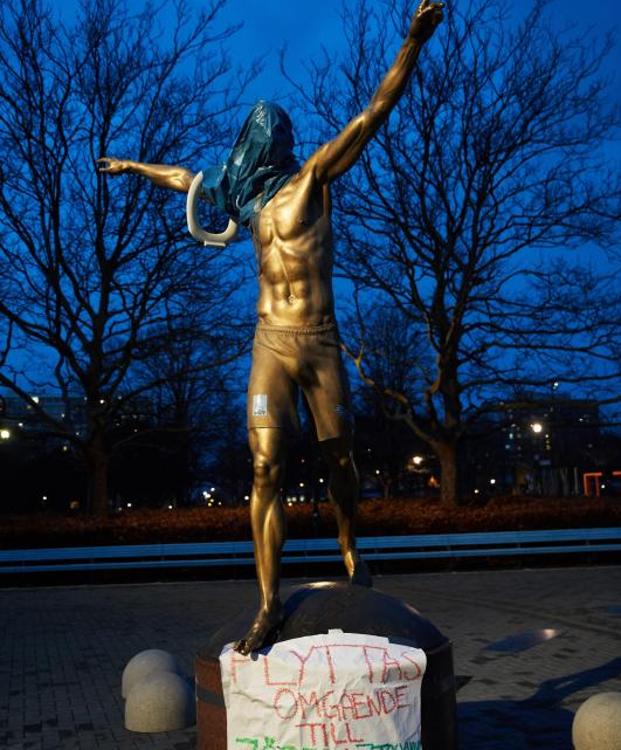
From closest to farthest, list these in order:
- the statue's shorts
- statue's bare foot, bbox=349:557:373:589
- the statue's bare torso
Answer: the statue's shorts
the statue's bare torso
statue's bare foot, bbox=349:557:373:589

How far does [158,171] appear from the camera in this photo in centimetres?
595

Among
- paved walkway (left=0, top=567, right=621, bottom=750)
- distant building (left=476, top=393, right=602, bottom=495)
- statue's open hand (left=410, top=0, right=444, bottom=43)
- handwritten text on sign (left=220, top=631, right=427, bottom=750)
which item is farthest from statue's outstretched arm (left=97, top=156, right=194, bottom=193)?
distant building (left=476, top=393, right=602, bottom=495)

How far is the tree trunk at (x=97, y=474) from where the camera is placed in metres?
18.7

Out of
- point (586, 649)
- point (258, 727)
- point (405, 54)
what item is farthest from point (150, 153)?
point (258, 727)

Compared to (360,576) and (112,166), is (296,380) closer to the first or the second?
(360,576)

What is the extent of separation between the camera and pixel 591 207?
18.3 m

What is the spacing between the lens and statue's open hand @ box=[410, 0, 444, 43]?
4625 millimetres

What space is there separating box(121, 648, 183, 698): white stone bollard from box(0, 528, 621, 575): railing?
343 inches

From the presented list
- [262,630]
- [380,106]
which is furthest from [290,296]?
[262,630]

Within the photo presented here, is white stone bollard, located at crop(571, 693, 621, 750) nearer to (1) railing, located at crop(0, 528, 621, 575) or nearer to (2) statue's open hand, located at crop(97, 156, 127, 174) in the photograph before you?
(2) statue's open hand, located at crop(97, 156, 127, 174)

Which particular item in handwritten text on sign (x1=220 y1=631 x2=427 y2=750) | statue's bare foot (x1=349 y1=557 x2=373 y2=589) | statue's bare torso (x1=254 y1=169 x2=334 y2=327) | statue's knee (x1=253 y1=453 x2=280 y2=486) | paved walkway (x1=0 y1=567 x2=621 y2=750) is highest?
statue's bare torso (x1=254 y1=169 x2=334 y2=327)

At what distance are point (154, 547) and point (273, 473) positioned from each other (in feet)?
38.3

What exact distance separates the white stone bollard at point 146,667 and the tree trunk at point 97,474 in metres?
11.8

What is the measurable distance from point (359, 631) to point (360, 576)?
2.82 feet
